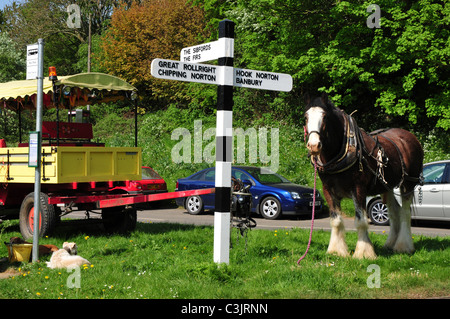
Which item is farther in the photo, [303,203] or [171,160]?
[171,160]

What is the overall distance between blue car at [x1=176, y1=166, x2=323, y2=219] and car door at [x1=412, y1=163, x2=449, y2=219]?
358 cm

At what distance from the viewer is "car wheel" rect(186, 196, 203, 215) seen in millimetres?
18344

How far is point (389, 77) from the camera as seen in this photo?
2228cm

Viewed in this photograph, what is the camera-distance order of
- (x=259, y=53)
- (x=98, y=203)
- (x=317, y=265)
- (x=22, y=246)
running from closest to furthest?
(x=317, y=265) < (x=22, y=246) < (x=98, y=203) < (x=259, y=53)

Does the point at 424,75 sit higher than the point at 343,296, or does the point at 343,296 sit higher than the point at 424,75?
the point at 424,75

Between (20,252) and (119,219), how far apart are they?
3.36 metres

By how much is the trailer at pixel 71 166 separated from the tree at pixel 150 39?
22518 millimetres

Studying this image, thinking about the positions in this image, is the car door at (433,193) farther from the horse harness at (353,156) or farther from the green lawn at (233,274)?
the horse harness at (353,156)

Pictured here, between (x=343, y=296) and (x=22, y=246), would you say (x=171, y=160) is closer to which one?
(x=22, y=246)

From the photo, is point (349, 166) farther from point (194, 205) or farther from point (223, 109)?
point (194, 205)

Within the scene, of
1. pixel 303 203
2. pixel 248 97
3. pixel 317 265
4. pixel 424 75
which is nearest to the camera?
pixel 317 265

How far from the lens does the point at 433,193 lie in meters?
14.0
